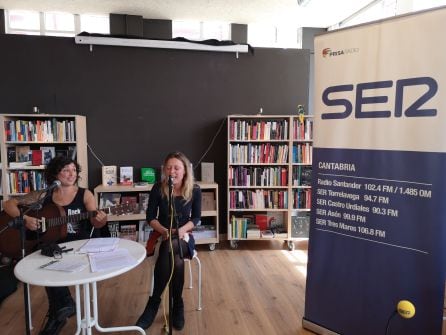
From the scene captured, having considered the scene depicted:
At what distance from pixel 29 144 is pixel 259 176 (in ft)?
8.99

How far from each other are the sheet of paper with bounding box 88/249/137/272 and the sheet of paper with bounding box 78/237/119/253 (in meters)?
0.06

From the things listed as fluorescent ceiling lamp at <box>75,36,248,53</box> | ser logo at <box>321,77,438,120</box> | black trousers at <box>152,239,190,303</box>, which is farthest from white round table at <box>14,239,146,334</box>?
fluorescent ceiling lamp at <box>75,36,248,53</box>

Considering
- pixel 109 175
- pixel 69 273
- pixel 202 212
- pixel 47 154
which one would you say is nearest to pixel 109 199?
pixel 109 175

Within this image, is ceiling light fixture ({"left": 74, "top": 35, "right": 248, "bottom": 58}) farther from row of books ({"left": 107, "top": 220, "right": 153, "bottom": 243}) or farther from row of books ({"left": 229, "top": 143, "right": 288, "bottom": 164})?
row of books ({"left": 107, "top": 220, "right": 153, "bottom": 243})

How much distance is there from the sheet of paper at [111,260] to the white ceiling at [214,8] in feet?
11.6

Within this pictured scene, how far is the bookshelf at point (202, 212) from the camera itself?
3.73 metres

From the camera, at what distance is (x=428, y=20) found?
1.66m

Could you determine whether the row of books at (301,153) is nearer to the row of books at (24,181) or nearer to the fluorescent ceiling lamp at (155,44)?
the fluorescent ceiling lamp at (155,44)

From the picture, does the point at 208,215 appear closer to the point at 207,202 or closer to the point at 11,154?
the point at 207,202

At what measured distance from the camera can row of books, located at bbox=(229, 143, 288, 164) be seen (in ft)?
12.9

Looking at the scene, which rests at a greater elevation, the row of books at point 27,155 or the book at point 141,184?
the row of books at point 27,155

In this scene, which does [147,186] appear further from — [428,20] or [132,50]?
[428,20]

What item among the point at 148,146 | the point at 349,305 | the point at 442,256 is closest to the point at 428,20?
the point at 442,256

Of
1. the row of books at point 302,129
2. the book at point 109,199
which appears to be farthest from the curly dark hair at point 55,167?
the row of books at point 302,129
